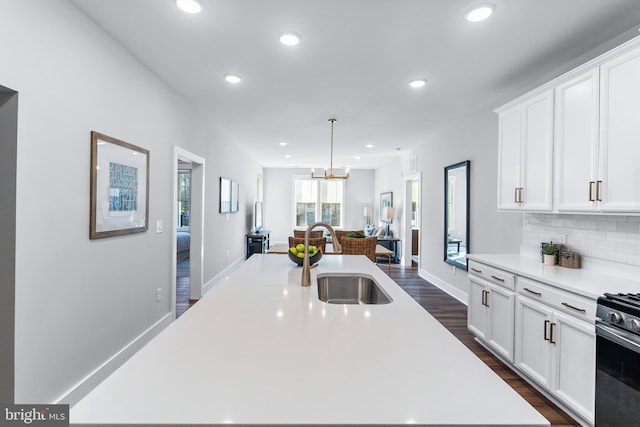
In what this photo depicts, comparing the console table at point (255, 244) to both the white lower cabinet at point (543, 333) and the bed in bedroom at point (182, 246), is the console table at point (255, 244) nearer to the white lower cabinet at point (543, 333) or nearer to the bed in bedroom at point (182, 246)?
the bed in bedroom at point (182, 246)

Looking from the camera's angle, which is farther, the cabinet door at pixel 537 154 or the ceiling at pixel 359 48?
the cabinet door at pixel 537 154

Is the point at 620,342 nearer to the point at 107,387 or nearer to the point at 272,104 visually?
the point at 107,387

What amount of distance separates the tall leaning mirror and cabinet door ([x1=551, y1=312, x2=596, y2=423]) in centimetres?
Answer: 238

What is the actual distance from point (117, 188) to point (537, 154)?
3.28 metres

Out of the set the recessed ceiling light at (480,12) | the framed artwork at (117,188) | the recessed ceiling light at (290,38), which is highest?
the recessed ceiling light at (290,38)

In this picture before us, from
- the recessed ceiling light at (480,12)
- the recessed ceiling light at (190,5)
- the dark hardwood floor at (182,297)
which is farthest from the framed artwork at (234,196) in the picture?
the recessed ceiling light at (480,12)

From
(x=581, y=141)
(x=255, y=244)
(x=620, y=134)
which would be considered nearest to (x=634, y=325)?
(x=620, y=134)

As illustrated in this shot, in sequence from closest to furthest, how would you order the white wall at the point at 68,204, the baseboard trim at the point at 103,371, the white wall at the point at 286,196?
the white wall at the point at 68,204 → the baseboard trim at the point at 103,371 → the white wall at the point at 286,196

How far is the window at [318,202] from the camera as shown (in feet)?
33.5

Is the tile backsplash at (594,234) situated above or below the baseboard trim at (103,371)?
above

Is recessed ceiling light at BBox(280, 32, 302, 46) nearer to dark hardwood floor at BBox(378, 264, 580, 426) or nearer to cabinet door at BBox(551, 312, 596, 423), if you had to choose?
cabinet door at BBox(551, 312, 596, 423)

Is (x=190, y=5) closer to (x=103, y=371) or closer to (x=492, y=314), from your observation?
(x=103, y=371)

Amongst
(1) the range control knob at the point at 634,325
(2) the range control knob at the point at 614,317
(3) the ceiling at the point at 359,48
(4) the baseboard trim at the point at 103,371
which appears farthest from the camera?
(4) the baseboard trim at the point at 103,371

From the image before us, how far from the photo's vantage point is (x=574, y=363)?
193 centimetres
